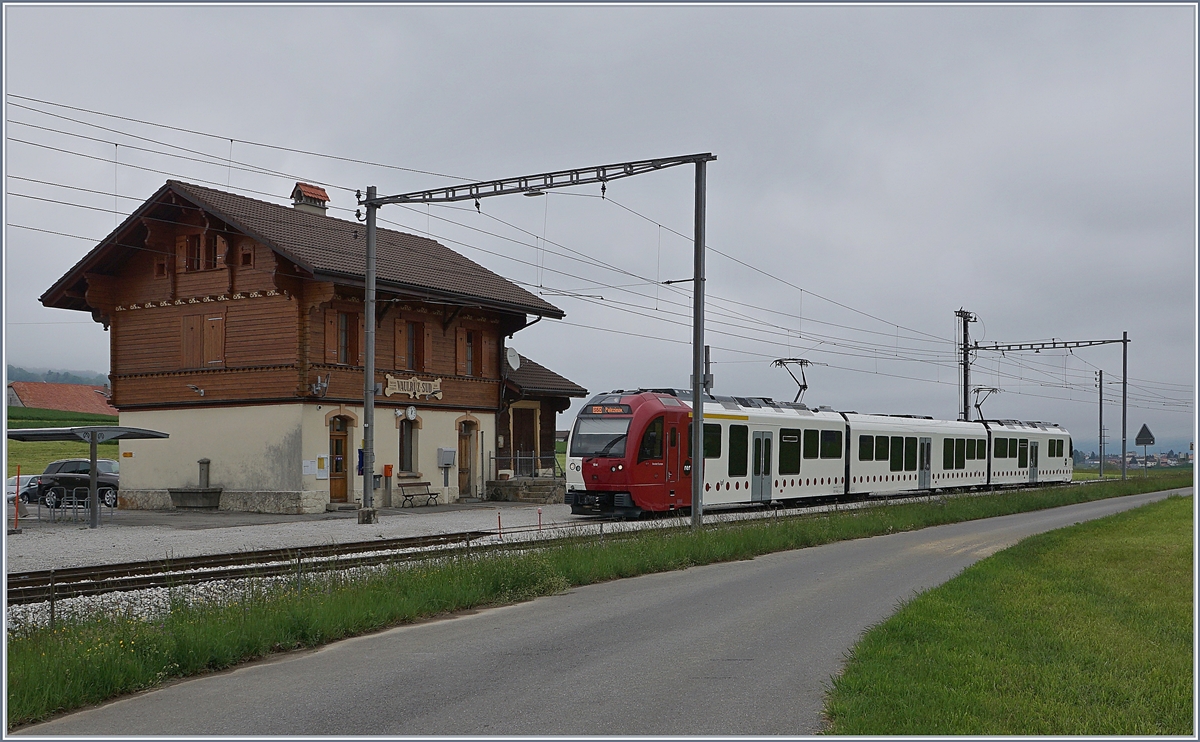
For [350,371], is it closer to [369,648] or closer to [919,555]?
[919,555]

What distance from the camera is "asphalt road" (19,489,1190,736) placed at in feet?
24.2

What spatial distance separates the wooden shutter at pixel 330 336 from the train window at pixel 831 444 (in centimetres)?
1495

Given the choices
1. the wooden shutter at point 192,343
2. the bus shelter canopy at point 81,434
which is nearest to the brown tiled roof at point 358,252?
the wooden shutter at point 192,343

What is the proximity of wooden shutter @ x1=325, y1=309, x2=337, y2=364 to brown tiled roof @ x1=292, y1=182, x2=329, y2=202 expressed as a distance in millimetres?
8389

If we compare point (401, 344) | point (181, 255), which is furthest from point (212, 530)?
point (181, 255)

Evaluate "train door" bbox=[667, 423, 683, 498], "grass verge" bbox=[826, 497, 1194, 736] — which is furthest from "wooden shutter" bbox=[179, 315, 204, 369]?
"grass verge" bbox=[826, 497, 1194, 736]

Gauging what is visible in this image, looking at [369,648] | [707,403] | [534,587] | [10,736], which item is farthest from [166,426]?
[10,736]

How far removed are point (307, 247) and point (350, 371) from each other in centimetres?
379

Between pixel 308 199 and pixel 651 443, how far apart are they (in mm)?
18342

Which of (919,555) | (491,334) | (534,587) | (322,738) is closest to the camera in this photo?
(322,738)

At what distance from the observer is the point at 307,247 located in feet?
102

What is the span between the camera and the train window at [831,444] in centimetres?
3347

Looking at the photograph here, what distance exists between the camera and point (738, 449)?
94.7 ft

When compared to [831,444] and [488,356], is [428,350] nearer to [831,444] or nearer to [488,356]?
[488,356]
